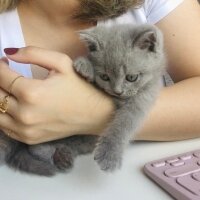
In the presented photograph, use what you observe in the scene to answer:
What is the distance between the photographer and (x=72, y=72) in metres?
0.79

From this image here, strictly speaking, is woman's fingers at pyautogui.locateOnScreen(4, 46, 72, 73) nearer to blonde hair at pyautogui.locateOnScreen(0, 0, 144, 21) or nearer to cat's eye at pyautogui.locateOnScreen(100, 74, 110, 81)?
cat's eye at pyautogui.locateOnScreen(100, 74, 110, 81)

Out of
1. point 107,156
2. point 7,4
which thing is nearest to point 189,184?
point 107,156

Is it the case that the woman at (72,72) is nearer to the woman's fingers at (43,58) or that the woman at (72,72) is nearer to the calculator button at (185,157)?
the woman's fingers at (43,58)

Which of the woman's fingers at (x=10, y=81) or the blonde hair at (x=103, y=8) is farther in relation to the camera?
the blonde hair at (x=103, y=8)

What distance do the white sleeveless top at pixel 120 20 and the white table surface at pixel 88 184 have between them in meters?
0.36

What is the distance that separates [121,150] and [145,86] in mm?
157

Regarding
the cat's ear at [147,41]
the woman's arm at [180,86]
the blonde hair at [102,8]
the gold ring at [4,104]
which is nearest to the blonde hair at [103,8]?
the blonde hair at [102,8]

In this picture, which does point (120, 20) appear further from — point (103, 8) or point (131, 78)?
point (131, 78)

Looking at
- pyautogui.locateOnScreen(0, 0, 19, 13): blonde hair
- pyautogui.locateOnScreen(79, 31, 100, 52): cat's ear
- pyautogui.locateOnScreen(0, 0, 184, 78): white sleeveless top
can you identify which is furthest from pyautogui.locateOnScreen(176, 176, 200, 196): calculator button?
pyautogui.locateOnScreen(0, 0, 19, 13): blonde hair

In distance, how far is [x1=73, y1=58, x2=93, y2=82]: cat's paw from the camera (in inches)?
30.4

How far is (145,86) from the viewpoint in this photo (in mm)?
792

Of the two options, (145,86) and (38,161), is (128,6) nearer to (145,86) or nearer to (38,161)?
(145,86)

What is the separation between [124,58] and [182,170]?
10.2 inches

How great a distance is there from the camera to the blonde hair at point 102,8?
943mm
